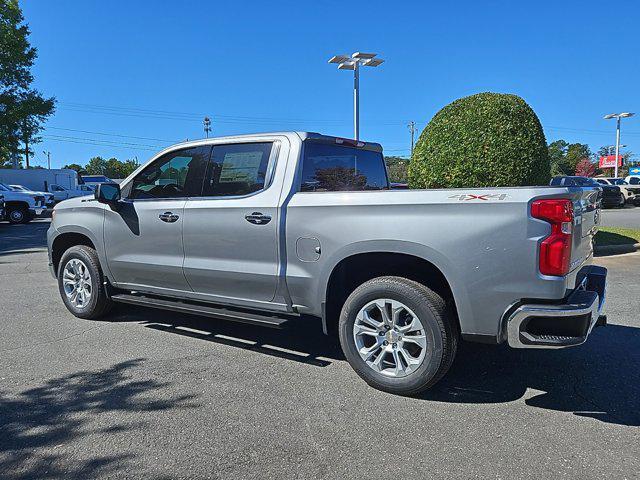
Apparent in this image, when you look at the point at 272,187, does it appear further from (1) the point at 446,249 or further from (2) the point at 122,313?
(2) the point at 122,313

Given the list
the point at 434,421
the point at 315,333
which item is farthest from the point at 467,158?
the point at 434,421

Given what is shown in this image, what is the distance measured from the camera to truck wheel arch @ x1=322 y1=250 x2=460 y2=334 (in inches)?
142

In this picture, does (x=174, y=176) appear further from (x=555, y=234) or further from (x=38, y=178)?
(x=38, y=178)

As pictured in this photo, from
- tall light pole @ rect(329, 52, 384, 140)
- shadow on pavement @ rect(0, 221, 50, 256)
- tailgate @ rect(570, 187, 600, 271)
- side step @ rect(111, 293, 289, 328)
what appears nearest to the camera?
tailgate @ rect(570, 187, 600, 271)

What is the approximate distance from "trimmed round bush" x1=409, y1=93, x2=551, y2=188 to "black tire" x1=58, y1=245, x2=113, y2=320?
19.0ft

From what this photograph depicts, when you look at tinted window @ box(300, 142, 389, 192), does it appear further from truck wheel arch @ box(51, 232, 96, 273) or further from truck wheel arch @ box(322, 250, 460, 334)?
truck wheel arch @ box(51, 232, 96, 273)

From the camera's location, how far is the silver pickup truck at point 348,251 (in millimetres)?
3062

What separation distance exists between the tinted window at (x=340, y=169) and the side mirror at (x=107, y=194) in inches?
84.2

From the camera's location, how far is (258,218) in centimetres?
403

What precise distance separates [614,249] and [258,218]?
9007mm

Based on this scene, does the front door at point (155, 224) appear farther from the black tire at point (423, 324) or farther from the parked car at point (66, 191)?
the parked car at point (66, 191)

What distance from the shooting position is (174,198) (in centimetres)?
468

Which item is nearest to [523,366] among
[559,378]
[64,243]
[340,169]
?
[559,378]

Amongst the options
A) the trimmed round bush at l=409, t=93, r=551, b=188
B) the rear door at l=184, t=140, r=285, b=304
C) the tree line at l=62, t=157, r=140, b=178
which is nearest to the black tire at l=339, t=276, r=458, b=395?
the rear door at l=184, t=140, r=285, b=304
